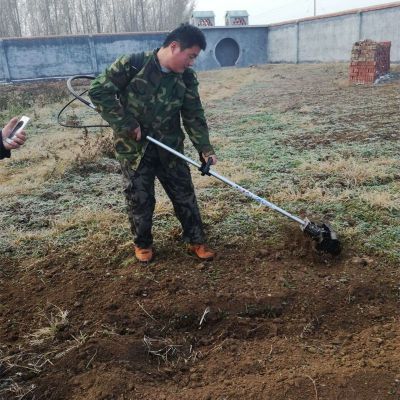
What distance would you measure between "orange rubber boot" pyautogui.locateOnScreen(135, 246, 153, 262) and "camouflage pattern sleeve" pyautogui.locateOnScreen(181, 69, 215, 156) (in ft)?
2.96

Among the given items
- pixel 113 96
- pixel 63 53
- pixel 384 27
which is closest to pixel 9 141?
pixel 113 96

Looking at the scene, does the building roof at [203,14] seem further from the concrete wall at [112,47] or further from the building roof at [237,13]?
the concrete wall at [112,47]

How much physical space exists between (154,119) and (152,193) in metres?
0.57

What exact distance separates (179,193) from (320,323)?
4.54 ft

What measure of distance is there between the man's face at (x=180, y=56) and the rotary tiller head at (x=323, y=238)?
4.85 ft

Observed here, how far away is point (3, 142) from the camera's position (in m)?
2.49

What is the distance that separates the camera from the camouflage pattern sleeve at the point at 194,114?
3145 mm

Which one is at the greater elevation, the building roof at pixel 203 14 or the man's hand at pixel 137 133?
the building roof at pixel 203 14

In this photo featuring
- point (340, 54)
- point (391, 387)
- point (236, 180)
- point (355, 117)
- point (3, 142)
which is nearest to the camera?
point (391, 387)

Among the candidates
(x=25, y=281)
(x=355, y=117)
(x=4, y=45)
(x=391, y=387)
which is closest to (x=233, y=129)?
(x=355, y=117)

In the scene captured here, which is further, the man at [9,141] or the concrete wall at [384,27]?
the concrete wall at [384,27]

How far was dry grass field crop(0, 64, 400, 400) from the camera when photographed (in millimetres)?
2197

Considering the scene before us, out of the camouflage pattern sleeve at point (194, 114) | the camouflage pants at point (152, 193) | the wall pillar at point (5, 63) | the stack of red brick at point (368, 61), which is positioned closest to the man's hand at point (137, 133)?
the camouflage pants at point (152, 193)

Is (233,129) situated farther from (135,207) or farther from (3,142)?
(3,142)
